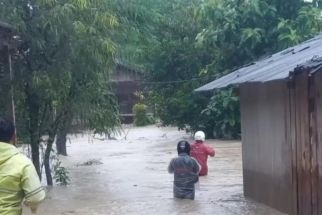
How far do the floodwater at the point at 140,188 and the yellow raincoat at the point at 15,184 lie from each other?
237 inches

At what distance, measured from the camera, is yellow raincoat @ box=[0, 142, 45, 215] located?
15.7ft

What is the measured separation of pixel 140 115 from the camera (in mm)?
48812

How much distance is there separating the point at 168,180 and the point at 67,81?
13.0 ft

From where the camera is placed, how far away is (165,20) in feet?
109

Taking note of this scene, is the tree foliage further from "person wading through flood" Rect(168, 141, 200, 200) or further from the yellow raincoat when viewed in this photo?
the yellow raincoat

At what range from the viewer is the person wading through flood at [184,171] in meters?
11.8

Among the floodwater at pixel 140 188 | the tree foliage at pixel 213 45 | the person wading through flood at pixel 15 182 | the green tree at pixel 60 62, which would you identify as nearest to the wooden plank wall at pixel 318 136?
the floodwater at pixel 140 188

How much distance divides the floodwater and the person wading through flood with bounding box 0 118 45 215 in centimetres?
603

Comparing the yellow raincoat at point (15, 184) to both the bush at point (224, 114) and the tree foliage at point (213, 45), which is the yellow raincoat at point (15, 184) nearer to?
the tree foliage at point (213, 45)

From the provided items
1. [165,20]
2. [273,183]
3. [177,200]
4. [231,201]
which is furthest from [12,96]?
[165,20]

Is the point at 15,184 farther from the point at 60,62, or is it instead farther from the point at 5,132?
the point at 60,62

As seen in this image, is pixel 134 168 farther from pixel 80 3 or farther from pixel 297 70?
pixel 297 70

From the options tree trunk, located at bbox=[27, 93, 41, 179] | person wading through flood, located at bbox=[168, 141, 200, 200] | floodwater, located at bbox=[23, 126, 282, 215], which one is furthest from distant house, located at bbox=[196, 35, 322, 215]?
tree trunk, located at bbox=[27, 93, 41, 179]

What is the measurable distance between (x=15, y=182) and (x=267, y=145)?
6396 millimetres
